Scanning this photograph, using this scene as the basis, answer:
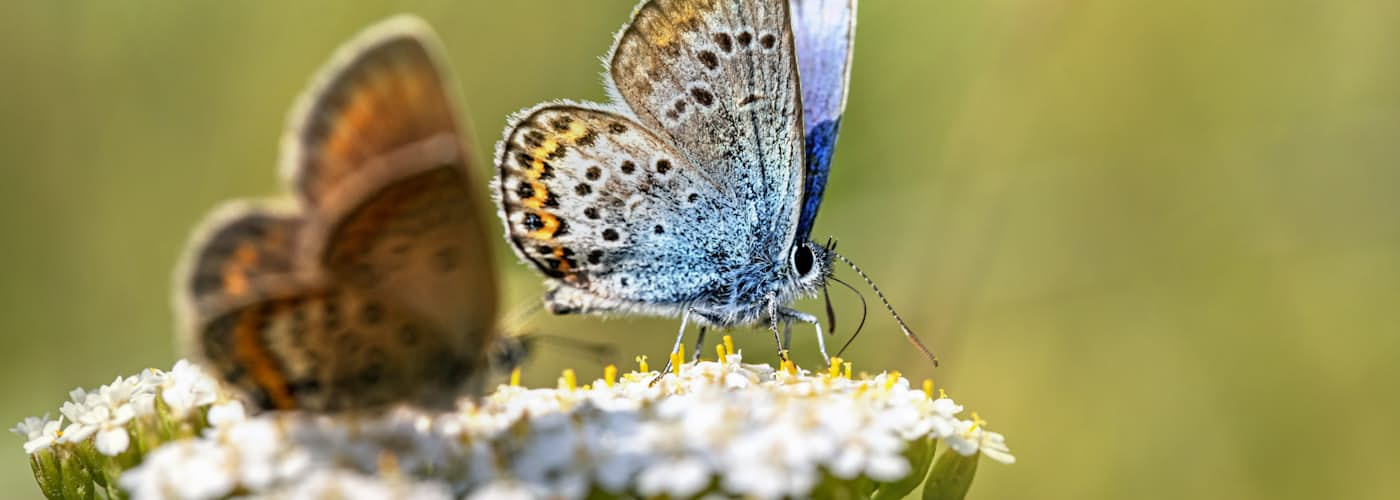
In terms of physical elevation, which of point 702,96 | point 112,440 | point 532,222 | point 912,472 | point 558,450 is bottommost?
point 112,440

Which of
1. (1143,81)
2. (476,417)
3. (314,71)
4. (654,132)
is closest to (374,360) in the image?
(476,417)

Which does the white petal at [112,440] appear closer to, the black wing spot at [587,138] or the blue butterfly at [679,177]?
the blue butterfly at [679,177]

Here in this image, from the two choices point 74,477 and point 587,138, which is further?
point 587,138

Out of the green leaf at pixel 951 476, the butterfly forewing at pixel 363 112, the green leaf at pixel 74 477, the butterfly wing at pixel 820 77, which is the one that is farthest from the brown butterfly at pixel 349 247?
the butterfly wing at pixel 820 77

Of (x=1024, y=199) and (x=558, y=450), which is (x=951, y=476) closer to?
(x=558, y=450)

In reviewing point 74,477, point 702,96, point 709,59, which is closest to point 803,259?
point 702,96

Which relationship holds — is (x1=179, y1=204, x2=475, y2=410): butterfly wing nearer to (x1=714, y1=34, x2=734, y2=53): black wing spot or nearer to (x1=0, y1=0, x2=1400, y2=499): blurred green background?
(x1=714, y1=34, x2=734, y2=53): black wing spot

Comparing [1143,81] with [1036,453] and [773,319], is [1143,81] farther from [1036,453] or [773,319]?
[773,319]

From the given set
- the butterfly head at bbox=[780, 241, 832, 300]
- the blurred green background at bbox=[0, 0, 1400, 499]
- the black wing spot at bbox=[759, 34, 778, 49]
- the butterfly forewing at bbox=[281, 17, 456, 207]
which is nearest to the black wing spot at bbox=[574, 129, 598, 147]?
the black wing spot at bbox=[759, 34, 778, 49]
